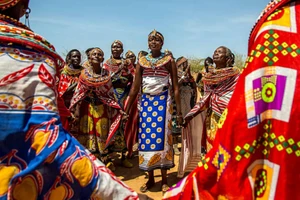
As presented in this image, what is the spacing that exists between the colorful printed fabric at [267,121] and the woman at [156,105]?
3.10m

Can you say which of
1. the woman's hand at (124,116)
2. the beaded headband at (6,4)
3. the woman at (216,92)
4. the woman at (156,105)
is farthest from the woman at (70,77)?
the beaded headband at (6,4)

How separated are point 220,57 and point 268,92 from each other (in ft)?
11.0

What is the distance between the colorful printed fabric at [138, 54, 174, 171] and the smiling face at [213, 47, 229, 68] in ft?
2.41

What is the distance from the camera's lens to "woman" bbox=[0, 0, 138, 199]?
1793mm

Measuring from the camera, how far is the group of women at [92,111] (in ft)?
5.96

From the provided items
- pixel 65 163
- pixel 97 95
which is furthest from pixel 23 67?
pixel 97 95

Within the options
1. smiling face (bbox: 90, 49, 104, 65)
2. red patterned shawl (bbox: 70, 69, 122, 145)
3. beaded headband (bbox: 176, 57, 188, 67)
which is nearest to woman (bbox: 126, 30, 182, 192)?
red patterned shawl (bbox: 70, 69, 122, 145)

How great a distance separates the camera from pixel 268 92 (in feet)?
6.09

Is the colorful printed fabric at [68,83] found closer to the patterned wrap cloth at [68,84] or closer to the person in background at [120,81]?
the patterned wrap cloth at [68,84]

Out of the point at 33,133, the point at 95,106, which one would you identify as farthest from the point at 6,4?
the point at 95,106

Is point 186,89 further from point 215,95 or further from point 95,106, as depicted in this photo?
point 215,95

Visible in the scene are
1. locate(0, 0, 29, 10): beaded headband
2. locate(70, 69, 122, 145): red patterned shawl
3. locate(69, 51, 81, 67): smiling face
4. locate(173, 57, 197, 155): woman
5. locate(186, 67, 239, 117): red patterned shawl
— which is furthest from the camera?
locate(173, 57, 197, 155): woman

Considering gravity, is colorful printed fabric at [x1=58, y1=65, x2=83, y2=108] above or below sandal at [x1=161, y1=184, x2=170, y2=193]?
above

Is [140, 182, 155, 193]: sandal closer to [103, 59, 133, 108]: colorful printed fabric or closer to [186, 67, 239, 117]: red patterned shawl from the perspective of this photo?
[186, 67, 239, 117]: red patterned shawl
